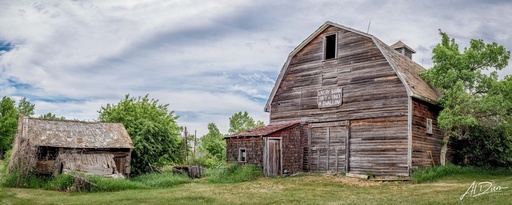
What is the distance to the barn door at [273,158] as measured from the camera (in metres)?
26.8

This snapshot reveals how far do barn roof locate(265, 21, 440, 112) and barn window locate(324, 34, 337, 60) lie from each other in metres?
0.68

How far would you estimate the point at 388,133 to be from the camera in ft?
81.5

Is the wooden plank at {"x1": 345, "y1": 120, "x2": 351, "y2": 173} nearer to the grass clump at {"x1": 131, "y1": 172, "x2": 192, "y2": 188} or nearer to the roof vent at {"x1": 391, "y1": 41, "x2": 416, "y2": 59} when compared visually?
the grass clump at {"x1": 131, "y1": 172, "x2": 192, "y2": 188}

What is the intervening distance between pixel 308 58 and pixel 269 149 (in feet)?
→ 20.5

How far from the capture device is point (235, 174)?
26.7 m

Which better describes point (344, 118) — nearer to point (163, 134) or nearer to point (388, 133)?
point (388, 133)

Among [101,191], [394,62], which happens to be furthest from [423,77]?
[101,191]

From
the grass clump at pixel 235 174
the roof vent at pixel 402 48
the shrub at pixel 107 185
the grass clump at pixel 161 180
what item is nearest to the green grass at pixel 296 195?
the shrub at pixel 107 185

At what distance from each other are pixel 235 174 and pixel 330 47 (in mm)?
9457

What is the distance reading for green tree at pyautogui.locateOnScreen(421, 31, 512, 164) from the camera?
24016mm

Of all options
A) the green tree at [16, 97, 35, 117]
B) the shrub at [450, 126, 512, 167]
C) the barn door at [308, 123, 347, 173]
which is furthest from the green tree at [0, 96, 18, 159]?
the shrub at [450, 126, 512, 167]

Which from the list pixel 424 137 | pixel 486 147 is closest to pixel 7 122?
pixel 424 137

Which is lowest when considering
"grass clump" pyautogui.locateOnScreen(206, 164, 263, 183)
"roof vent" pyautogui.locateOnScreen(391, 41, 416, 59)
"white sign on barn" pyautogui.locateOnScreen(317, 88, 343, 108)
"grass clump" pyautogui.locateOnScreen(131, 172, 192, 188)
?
"grass clump" pyautogui.locateOnScreen(131, 172, 192, 188)

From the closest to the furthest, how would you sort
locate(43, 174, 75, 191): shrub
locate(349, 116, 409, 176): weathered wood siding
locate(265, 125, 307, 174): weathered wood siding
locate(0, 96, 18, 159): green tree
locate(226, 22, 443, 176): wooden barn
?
locate(43, 174, 75, 191): shrub
locate(349, 116, 409, 176): weathered wood siding
locate(226, 22, 443, 176): wooden barn
locate(265, 125, 307, 174): weathered wood siding
locate(0, 96, 18, 159): green tree
